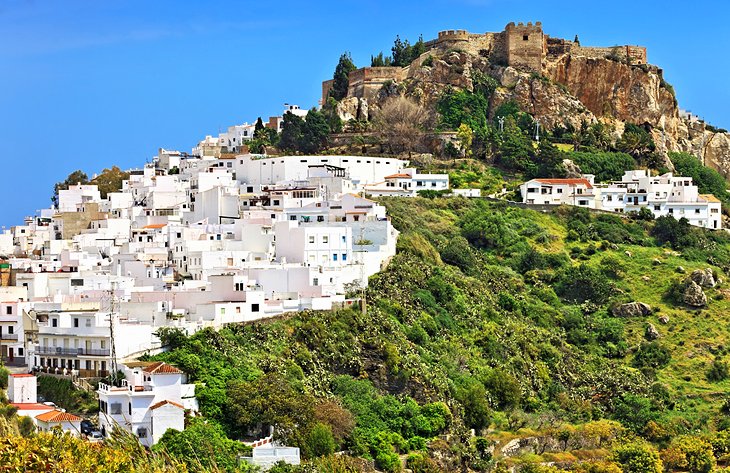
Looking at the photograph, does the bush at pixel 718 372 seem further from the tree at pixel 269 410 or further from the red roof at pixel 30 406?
the red roof at pixel 30 406

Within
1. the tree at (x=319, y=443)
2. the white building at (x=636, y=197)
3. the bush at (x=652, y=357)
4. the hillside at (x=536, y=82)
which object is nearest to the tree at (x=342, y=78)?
the hillside at (x=536, y=82)

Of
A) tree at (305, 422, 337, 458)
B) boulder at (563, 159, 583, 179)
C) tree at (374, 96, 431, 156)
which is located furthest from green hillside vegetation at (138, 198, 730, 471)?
tree at (374, 96, 431, 156)

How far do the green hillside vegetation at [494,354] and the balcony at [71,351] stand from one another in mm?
1577

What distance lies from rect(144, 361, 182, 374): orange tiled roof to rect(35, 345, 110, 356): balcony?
1839 millimetres

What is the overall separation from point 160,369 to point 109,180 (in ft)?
112

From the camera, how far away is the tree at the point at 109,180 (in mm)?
67125

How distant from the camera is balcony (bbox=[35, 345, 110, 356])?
1500 inches

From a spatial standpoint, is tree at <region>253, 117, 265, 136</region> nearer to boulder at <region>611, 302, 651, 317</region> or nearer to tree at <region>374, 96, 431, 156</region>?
tree at <region>374, 96, 431, 156</region>

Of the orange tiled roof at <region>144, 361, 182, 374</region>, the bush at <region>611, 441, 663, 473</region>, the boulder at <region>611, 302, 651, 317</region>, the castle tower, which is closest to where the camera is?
the orange tiled roof at <region>144, 361, 182, 374</region>

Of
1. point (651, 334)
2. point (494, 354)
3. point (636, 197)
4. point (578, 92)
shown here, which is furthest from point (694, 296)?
point (578, 92)

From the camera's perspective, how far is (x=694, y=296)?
57531mm

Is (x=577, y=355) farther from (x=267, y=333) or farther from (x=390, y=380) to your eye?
(x=267, y=333)

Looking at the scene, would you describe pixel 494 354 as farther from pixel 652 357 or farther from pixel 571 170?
pixel 571 170

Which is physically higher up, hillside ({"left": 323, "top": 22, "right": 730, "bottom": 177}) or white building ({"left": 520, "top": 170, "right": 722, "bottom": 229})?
hillside ({"left": 323, "top": 22, "right": 730, "bottom": 177})
